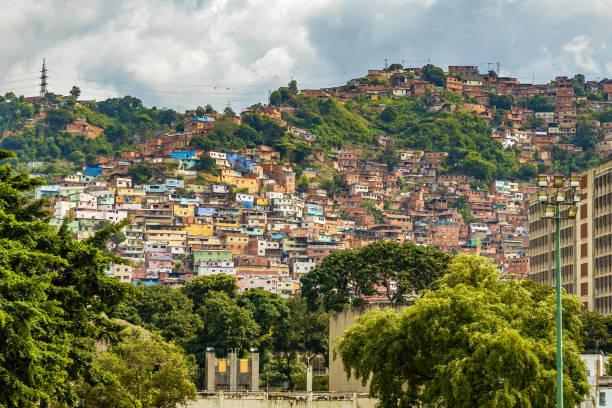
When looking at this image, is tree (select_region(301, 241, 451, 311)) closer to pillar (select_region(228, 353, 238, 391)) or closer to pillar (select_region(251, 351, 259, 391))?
pillar (select_region(251, 351, 259, 391))

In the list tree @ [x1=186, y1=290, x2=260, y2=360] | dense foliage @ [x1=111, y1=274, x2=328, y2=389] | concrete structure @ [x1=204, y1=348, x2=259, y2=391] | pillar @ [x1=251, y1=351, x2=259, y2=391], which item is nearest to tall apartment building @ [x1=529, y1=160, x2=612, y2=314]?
dense foliage @ [x1=111, y1=274, x2=328, y2=389]

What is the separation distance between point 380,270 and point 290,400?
37.4 meters

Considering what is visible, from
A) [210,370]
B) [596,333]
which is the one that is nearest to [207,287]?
[210,370]

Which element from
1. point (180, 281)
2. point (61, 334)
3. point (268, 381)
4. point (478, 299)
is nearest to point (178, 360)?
point (478, 299)

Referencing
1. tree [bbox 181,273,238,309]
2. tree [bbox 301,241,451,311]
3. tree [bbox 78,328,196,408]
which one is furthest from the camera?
tree [bbox 181,273,238,309]

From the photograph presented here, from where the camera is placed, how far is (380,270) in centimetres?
9144

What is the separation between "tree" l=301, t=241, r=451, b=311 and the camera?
8975 centimetres

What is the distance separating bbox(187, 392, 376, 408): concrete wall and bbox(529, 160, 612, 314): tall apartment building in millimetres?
45666

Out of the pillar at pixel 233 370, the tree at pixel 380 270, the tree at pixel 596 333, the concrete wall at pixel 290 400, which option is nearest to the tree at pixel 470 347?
the concrete wall at pixel 290 400

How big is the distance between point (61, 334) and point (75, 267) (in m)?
2.99

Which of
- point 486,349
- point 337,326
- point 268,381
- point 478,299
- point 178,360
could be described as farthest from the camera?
point 268,381

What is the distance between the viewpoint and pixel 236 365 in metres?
82.0

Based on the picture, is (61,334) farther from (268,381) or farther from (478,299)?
(268,381)

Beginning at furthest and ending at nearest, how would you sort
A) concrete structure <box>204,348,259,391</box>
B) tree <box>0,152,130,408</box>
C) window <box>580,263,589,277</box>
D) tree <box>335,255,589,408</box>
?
window <box>580,263,589,277</box> → concrete structure <box>204,348,259,391</box> → tree <box>335,255,589,408</box> → tree <box>0,152,130,408</box>
